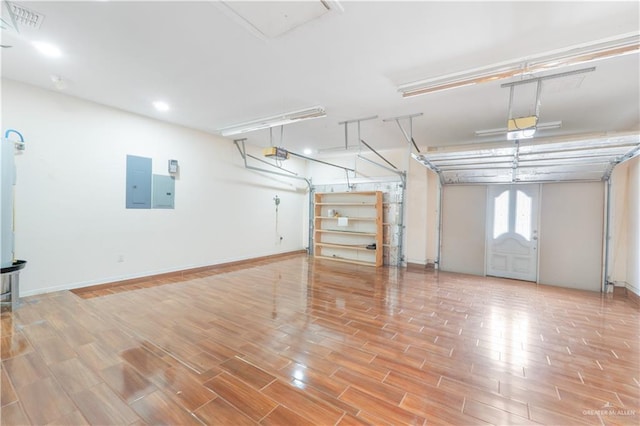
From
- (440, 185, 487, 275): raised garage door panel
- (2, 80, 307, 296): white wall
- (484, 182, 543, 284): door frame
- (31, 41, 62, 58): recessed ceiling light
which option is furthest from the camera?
(440, 185, 487, 275): raised garage door panel

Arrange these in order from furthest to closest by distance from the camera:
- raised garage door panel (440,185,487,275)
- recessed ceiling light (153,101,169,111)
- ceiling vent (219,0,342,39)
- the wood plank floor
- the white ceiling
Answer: raised garage door panel (440,185,487,275), recessed ceiling light (153,101,169,111), the white ceiling, ceiling vent (219,0,342,39), the wood plank floor

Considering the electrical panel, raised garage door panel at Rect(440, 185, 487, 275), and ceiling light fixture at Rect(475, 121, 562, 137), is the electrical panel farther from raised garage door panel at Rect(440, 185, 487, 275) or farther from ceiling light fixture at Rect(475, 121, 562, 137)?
raised garage door panel at Rect(440, 185, 487, 275)

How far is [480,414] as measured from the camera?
179 cm

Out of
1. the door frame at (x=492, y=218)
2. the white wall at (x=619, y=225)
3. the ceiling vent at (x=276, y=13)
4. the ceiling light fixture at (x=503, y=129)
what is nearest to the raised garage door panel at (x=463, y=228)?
the door frame at (x=492, y=218)

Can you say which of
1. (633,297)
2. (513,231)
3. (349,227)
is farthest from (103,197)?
(633,297)

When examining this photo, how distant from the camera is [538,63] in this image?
2516 millimetres

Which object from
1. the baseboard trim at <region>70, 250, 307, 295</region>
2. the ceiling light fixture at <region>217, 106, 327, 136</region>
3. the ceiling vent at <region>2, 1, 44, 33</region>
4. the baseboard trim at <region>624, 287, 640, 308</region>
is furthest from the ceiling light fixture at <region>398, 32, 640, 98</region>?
the baseboard trim at <region>70, 250, 307, 295</region>

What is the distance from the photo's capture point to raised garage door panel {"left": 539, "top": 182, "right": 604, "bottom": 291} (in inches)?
201

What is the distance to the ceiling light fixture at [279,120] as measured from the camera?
4023 mm

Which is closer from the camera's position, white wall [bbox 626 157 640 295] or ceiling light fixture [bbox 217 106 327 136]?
ceiling light fixture [bbox 217 106 327 136]

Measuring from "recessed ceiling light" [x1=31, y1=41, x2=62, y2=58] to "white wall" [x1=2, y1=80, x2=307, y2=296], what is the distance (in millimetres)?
1326


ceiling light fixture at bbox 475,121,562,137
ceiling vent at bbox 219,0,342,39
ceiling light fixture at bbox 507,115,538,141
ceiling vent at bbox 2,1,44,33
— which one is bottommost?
ceiling light fixture at bbox 507,115,538,141

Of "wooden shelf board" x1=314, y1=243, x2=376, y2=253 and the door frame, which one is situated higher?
the door frame

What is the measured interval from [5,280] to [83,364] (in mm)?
2387
